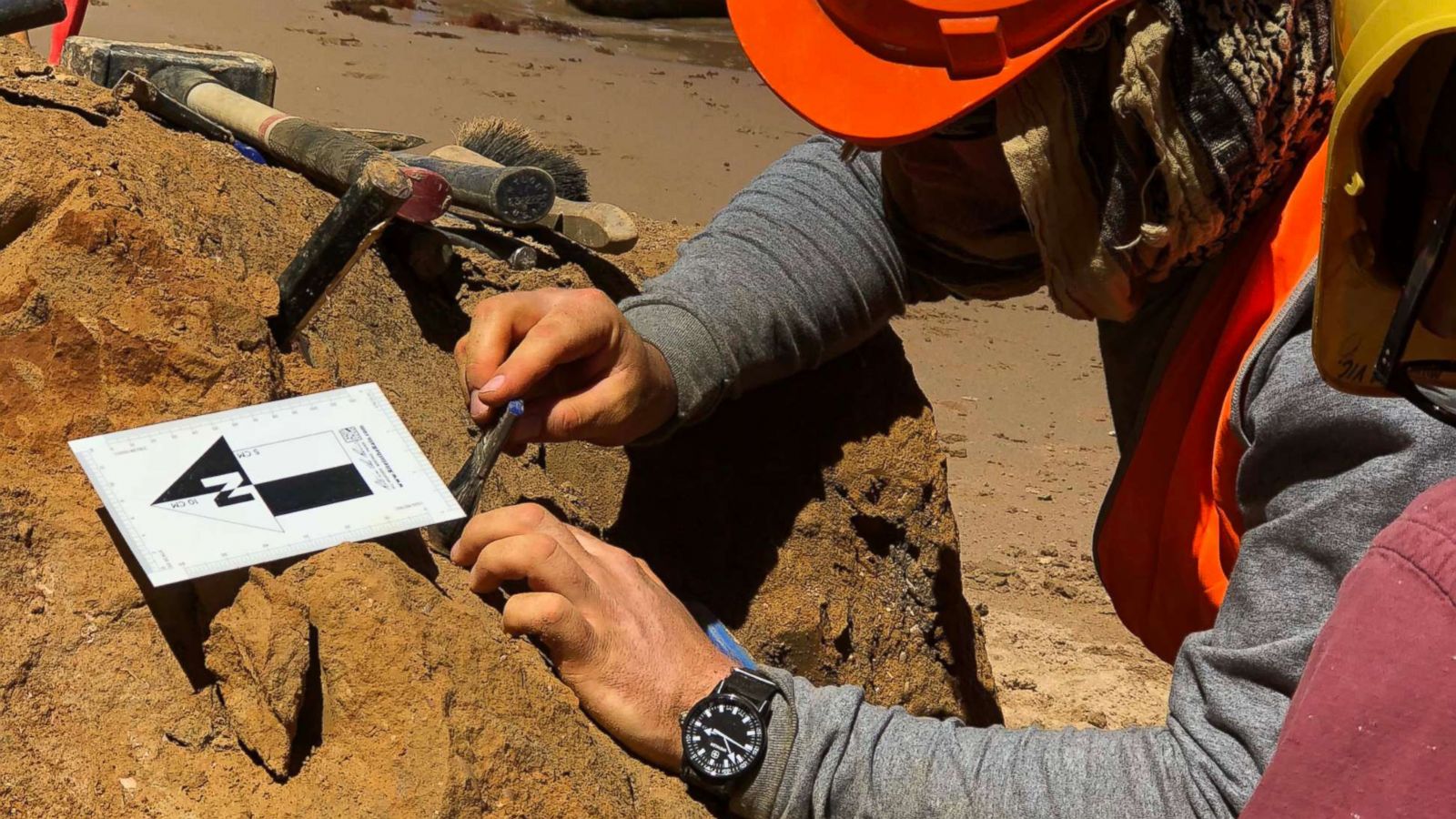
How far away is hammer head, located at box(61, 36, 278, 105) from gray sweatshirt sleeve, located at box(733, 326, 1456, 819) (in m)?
2.08

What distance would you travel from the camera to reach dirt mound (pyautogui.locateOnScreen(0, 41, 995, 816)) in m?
1.46

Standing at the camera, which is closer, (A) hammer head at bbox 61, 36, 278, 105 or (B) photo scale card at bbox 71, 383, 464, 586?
(B) photo scale card at bbox 71, 383, 464, 586

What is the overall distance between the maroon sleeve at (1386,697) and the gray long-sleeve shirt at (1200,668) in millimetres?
498

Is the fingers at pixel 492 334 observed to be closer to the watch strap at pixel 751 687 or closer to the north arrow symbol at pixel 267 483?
the north arrow symbol at pixel 267 483

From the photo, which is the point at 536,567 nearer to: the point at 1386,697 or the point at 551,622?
the point at 551,622

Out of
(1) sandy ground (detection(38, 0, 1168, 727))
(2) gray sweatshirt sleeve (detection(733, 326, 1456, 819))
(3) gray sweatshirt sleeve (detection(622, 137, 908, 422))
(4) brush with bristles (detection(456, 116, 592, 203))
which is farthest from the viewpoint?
(1) sandy ground (detection(38, 0, 1168, 727))

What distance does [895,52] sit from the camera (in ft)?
5.77

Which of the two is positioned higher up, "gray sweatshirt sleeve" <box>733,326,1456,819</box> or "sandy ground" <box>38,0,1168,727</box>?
"gray sweatshirt sleeve" <box>733,326,1456,819</box>

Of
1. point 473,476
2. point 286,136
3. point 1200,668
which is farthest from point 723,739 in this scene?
point 286,136

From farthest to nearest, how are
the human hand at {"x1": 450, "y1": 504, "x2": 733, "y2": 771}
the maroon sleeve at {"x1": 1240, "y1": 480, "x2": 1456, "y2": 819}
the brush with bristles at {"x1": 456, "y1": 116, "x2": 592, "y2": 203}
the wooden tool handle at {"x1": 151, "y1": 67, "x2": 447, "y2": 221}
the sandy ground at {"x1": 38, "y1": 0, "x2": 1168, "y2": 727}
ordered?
the sandy ground at {"x1": 38, "y1": 0, "x2": 1168, "y2": 727}
the brush with bristles at {"x1": 456, "y1": 116, "x2": 592, "y2": 203}
the wooden tool handle at {"x1": 151, "y1": 67, "x2": 447, "y2": 221}
the human hand at {"x1": 450, "y1": 504, "x2": 733, "y2": 771}
the maroon sleeve at {"x1": 1240, "y1": 480, "x2": 1456, "y2": 819}

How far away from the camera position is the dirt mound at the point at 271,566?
1.46m

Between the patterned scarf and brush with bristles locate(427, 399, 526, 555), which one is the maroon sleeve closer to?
the patterned scarf

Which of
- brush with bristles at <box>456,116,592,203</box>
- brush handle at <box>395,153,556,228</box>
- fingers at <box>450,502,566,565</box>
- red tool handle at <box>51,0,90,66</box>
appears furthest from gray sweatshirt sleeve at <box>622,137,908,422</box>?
red tool handle at <box>51,0,90,66</box>

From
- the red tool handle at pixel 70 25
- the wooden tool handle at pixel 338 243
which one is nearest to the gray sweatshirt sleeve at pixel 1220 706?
the wooden tool handle at pixel 338 243
